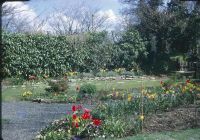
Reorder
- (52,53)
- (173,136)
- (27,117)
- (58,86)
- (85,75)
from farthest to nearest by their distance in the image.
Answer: (52,53), (85,75), (58,86), (27,117), (173,136)

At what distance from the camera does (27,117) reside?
35.8 ft

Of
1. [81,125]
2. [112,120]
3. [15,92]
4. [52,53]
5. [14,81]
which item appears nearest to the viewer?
[81,125]

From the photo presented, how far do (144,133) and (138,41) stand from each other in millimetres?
20008

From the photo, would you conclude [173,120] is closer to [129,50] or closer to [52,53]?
[52,53]

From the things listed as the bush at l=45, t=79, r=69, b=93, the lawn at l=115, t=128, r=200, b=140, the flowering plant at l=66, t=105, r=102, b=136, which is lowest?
the lawn at l=115, t=128, r=200, b=140

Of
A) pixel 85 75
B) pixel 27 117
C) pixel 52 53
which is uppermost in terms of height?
pixel 52 53

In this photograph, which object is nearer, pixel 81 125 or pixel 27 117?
pixel 81 125

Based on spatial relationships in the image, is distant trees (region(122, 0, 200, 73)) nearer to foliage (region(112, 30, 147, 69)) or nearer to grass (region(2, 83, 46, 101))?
foliage (region(112, 30, 147, 69))

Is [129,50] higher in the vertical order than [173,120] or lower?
higher

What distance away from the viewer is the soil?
26.1 ft

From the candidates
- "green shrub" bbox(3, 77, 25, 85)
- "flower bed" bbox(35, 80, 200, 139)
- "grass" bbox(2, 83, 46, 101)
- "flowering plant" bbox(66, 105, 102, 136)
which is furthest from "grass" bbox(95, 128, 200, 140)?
"green shrub" bbox(3, 77, 25, 85)

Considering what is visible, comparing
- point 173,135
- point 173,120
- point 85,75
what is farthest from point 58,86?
point 173,135

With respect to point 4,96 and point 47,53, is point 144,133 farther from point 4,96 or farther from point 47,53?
point 47,53

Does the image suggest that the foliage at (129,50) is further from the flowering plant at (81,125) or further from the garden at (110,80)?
the flowering plant at (81,125)
